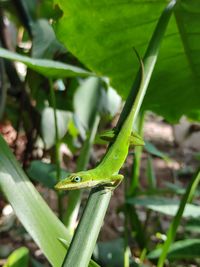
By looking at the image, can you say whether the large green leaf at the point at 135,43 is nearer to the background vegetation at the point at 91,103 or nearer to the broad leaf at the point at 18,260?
the background vegetation at the point at 91,103

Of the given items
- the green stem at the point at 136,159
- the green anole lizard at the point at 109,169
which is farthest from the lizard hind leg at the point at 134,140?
the green stem at the point at 136,159

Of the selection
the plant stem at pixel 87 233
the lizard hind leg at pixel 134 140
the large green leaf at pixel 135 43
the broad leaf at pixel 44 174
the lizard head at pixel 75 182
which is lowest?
the broad leaf at pixel 44 174

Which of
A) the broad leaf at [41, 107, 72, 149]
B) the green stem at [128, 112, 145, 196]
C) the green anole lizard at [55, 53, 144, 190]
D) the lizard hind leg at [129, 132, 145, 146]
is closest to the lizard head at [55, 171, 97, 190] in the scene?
the green anole lizard at [55, 53, 144, 190]

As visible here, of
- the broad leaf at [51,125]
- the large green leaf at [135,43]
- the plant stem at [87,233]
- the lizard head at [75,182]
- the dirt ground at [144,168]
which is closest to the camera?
the plant stem at [87,233]

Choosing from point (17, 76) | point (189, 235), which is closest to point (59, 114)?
point (17, 76)

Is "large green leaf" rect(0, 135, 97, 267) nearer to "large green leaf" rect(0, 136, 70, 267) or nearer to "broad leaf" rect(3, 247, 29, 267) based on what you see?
"large green leaf" rect(0, 136, 70, 267)

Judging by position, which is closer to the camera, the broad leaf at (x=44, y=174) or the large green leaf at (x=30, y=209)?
the large green leaf at (x=30, y=209)
